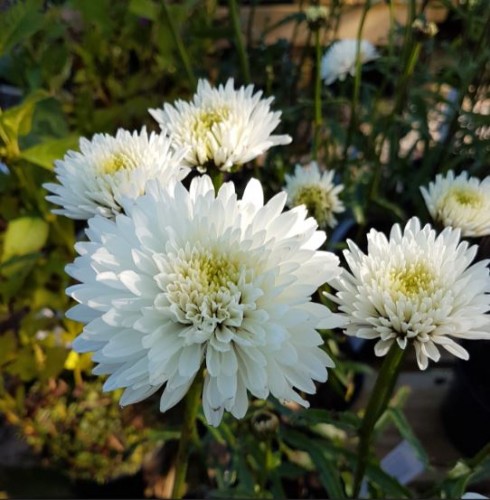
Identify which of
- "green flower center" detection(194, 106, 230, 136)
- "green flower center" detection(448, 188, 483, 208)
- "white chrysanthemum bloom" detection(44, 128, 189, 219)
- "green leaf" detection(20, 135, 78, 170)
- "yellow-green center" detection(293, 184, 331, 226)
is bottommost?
"yellow-green center" detection(293, 184, 331, 226)

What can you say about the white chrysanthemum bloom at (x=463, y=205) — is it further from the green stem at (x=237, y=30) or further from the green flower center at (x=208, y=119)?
the green stem at (x=237, y=30)

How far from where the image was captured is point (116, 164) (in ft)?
1.99

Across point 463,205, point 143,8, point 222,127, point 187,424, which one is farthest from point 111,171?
point 143,8

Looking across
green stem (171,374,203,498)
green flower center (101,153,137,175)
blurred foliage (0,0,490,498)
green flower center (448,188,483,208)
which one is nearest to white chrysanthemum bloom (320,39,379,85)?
blurred foliage (0,0,490,498)

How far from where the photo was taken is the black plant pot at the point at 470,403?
36.4 inches

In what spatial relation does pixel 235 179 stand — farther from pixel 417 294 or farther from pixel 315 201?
pixel 417 294

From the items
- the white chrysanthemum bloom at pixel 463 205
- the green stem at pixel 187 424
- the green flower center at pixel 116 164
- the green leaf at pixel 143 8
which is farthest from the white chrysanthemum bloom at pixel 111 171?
the green leaf at pixel 143 8

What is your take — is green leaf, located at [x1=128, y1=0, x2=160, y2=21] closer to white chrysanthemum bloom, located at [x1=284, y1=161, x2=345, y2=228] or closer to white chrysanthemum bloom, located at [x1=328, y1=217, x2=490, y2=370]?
white chrysanthemum bloom, located at [x1=284, y1=161, x2=345, y2=228]

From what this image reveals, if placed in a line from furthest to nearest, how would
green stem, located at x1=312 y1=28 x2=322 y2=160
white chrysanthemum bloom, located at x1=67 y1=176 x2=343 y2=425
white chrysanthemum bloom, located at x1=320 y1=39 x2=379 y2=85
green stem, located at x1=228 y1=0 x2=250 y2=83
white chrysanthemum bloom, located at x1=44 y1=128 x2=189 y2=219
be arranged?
white chrysanthemum bloom, located at x1=320 y1=39 x2=379 y2=85
green stem, located at x1=228 y1=0 x2=250 y2=83
green stem, located at x1=312 y1=28 x2=322 y2=160
white chrysanthemum bloom, located at x1=44 y1=128 x2=189 y2=219
white chrysanthemum bloom, located at x1=67 y1=176 x2=343 y2=425

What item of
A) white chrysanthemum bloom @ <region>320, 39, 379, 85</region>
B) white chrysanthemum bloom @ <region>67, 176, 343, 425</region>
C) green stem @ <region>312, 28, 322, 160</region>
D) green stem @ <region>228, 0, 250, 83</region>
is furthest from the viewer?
white chrysanthemum bloom @ <region>320, 39, 379, 85</region>

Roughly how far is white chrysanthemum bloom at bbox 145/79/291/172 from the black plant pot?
50cm

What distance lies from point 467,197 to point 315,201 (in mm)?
183

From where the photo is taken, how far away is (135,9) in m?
1.04

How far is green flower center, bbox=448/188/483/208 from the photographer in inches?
26.0
